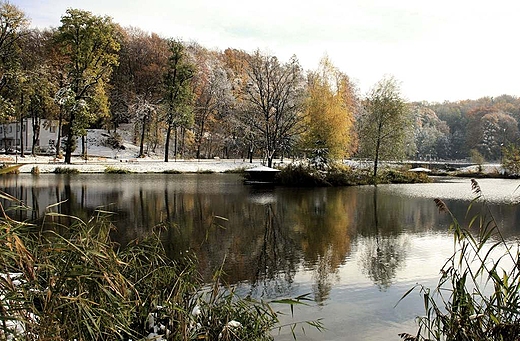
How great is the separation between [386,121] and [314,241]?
26.0 m

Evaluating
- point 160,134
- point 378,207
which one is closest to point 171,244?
point 378,207

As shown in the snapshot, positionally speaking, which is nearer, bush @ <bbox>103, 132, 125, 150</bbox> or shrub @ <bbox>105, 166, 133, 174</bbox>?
shrub @ <bbox>105, 166, 133, 174</bbox>

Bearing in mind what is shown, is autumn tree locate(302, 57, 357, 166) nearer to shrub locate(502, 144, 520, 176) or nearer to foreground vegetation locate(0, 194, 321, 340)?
shrub locate(502, 144, 520, 176)

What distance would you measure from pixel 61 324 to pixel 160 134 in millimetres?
52444

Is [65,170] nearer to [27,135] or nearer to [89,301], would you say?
[27,135]

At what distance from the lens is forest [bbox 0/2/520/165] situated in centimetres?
3172

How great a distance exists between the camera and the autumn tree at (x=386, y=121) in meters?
33.9

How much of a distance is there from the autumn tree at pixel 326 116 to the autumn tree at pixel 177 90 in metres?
13.7

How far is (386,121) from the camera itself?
3400cm

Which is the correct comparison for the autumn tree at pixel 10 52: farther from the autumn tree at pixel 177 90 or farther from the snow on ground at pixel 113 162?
the autumn tree at pixel 177 90

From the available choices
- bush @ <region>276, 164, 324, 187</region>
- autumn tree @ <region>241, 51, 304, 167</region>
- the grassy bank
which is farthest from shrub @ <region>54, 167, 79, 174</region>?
autumn tree @ <region>241, 51, 304, 167</region>

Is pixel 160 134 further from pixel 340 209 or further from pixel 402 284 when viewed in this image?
pixel 402 284

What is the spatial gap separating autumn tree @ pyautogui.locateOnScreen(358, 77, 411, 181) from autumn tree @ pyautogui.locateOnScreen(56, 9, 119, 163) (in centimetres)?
2139

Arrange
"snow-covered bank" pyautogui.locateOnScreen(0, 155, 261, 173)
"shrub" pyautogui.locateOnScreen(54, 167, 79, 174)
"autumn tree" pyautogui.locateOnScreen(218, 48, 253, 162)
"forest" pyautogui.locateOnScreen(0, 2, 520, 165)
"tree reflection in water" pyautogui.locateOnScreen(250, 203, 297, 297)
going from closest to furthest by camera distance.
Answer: "tree reflection in water" pyautogui.locateOnScreen(250, 203, 297, 297), "shrub" pyautogui.locateOnScreen(54, 167, 79, 174), "snow-covered bank" pyautogui.locateOnScreen(0, 155, 261, 173), "forest" pyautogui.locateOnScreen(0, 2, 520, 165), "autumn tree" pyautogui.locateOnScreen(218, 48, 253, 162)
